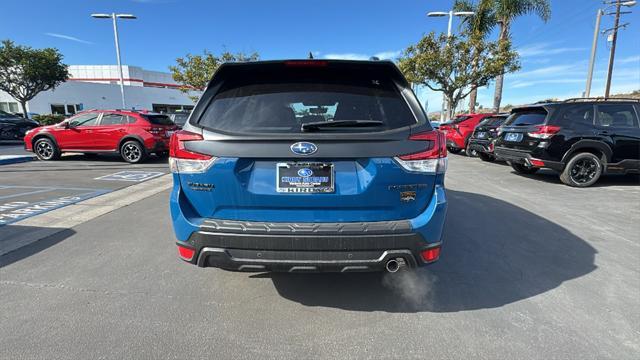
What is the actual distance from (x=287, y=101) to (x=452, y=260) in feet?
8.15

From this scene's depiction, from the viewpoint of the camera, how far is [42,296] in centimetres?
277

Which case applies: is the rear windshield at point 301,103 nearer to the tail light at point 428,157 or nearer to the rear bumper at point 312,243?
the tail light at point 428,157

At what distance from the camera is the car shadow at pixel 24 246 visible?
138 inches

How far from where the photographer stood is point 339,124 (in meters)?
2.18

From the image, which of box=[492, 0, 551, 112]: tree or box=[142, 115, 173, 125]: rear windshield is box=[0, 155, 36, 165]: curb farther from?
box=[492, 0, 551, 112]: tree

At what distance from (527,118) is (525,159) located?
1040 millimetres

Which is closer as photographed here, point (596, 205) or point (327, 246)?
point (327, 246)

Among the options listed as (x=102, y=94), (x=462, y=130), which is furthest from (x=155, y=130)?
(x=102, y=94)

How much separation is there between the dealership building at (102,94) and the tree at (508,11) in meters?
36.7

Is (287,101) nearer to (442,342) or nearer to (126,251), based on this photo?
(442,342)

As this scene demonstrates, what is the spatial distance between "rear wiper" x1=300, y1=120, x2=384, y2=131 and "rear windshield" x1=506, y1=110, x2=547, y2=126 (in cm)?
678

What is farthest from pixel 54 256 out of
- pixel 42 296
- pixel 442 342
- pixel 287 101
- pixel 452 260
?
pixel 452 260

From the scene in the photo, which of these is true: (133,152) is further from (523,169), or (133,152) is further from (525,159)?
(523,169)

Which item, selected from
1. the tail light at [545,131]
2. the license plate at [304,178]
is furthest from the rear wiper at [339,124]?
the tail light at [545,131]
